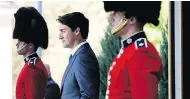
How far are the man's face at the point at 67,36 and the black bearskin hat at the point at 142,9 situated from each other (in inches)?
14.6

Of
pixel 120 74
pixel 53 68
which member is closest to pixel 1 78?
pixel 53 68

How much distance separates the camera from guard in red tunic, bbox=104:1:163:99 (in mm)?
2441

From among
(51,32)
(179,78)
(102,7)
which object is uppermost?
(102,7)

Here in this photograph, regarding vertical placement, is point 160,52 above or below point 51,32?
below

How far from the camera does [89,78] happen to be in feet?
8.30

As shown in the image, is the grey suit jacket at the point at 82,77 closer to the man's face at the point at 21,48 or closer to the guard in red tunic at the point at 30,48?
the guard in red tunic at the point at 30,48

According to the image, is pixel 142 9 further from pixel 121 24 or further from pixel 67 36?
pixel 67 36

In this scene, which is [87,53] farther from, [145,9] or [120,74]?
Answer: [145,9]

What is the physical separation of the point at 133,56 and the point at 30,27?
819 millimetres

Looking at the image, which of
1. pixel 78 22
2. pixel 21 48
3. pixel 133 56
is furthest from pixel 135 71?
pixel 21 48

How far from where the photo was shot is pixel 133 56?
2.48 m

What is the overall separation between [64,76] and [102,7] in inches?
22.8

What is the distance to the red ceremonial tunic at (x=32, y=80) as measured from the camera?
261 cm

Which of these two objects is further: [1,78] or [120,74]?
[1,78]
